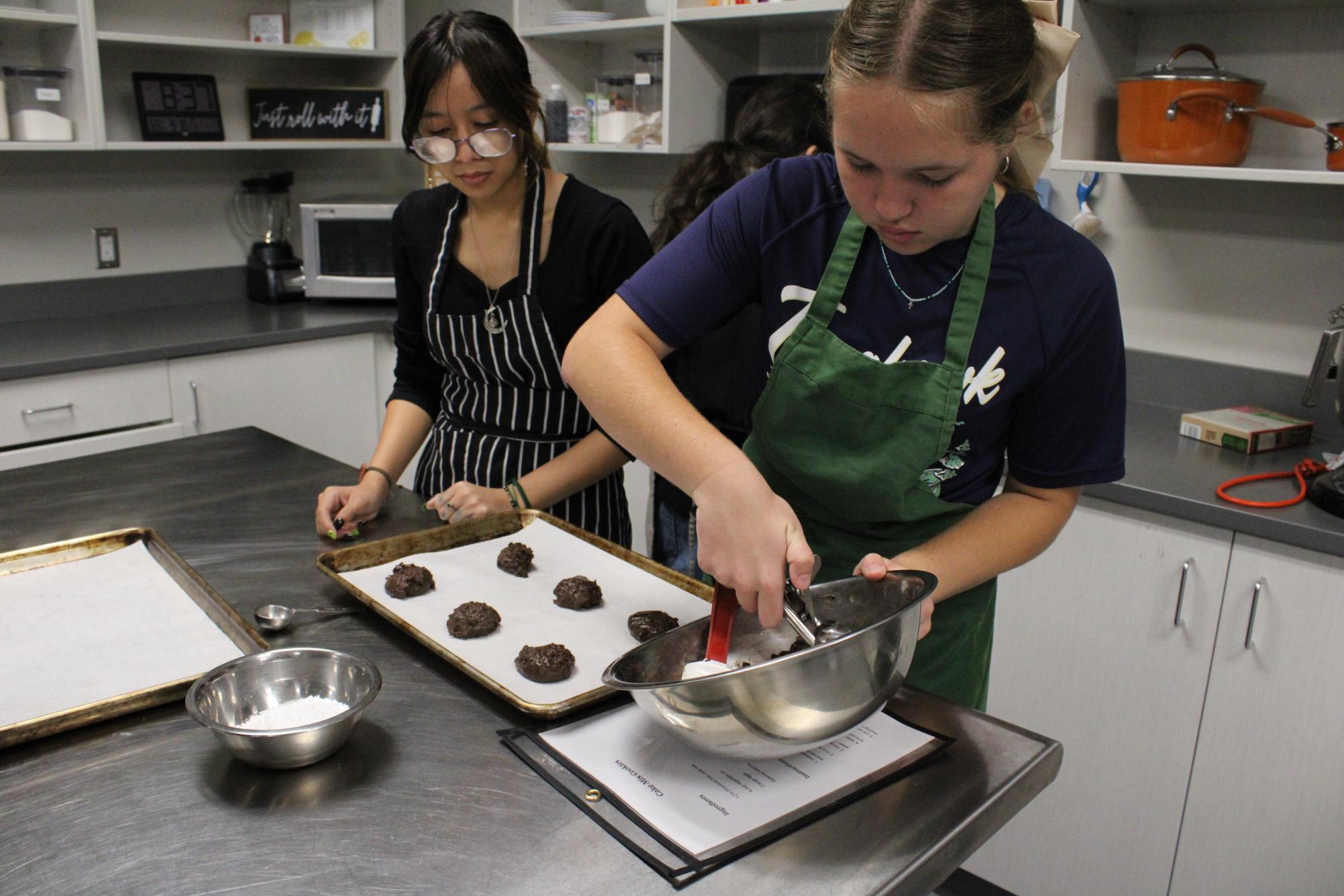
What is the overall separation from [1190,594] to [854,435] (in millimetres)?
944

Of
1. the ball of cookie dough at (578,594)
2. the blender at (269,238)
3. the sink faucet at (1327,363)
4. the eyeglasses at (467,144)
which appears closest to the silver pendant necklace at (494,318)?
the eyeglasses at (467,144)

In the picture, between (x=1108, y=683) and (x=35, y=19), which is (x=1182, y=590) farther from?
(x=35, y=19)

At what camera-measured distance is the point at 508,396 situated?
66.6 inches

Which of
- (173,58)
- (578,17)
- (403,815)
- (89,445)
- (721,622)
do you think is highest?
Answer: (578,17)

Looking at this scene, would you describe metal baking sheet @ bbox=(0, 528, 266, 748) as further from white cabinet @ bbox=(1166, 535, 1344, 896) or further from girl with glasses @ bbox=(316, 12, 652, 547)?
white cabinet @ bbox=(1166, 535, 1344, 896)

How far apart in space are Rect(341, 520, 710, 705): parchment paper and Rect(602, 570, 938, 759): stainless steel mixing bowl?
0.50ft

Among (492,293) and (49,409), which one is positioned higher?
(492,293)

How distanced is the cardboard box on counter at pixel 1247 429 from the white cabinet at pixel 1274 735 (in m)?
0.37

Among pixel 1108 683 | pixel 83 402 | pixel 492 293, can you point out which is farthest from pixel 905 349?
pixel 83 402

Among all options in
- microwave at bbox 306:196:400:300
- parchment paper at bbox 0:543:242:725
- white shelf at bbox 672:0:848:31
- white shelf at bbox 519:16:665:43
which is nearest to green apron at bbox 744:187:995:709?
parchment paper at bbox 0:543:242:725

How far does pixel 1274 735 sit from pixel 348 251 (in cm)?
263

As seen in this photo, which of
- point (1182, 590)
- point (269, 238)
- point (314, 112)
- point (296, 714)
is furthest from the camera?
point (269, 238)

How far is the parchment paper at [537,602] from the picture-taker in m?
1.02

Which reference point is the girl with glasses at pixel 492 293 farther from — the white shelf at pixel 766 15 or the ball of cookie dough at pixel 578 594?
the white shelf at pixel 766 15
